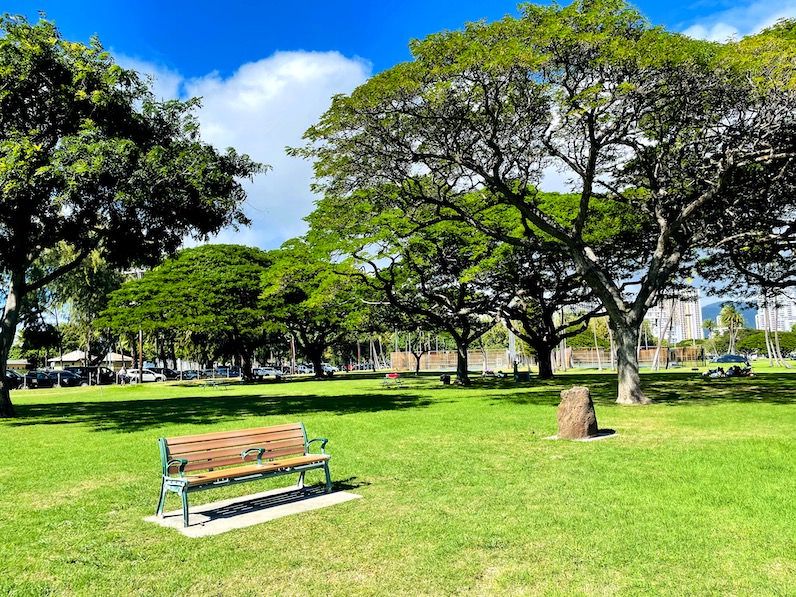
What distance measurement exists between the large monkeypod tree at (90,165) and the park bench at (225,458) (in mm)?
11048

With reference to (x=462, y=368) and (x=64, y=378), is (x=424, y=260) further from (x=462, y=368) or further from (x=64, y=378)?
(x=64, y=378)

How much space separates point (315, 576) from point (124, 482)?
4771 millimetres

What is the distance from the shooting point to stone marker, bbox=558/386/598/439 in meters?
10.9

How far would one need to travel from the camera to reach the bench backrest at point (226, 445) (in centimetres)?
637

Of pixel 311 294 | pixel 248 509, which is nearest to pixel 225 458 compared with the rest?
pixel 248 509

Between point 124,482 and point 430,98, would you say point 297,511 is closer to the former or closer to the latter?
point 124,482

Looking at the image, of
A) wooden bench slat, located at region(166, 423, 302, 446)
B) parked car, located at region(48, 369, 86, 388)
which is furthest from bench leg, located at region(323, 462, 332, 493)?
parked car, located at region(48, 369, 86, 388)

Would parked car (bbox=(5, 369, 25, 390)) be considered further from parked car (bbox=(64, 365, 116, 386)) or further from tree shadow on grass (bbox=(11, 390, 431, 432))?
tree shadow on grass (bbox=(11, 390, 431, 432))

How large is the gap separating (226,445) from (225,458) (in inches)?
5.6

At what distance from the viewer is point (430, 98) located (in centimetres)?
1566

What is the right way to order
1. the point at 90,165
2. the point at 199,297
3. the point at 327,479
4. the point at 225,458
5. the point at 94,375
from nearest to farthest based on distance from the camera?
the point at 225,458, the point at 327,479, the point at 90,165, the point at 199,297, the point at 94,375

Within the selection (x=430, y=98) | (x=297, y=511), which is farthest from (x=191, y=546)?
(x=430, y=98)

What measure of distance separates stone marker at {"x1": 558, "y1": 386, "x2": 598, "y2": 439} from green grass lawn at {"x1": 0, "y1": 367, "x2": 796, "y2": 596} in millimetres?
493

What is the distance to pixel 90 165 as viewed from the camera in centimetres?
1540
